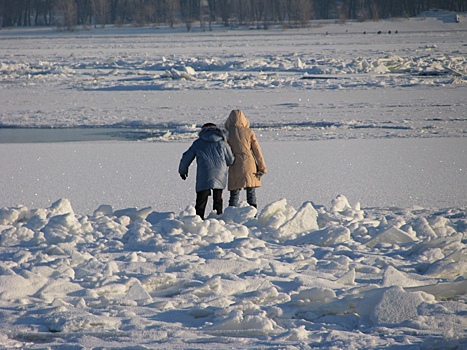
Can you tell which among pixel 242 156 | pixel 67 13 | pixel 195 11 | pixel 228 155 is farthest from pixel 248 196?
pixel 195 11

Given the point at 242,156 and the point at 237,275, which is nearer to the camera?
the point at 237,275

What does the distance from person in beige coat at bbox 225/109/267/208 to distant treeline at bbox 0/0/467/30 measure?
59379 mm

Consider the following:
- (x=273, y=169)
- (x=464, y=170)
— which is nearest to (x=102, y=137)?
(x=273, y=169)

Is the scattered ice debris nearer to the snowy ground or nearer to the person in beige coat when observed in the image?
the snowy ground

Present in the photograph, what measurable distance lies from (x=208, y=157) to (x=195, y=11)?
72.5 metres

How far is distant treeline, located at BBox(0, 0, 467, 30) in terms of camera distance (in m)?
67.2

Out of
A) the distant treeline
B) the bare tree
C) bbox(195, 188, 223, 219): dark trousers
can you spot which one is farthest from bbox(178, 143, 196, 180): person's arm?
the bare tree

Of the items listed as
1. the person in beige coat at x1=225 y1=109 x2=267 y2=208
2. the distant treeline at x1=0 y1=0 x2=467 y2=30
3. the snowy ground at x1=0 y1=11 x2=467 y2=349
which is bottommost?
the snowy ground at x1=0 y1=11 x2=467 y2=349

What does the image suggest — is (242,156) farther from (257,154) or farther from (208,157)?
(208,157)

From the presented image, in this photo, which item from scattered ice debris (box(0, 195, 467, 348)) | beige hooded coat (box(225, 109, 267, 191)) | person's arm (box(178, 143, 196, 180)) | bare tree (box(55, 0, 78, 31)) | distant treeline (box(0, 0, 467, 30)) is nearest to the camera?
scattered ice debris (box(0, 195, 467, 348))

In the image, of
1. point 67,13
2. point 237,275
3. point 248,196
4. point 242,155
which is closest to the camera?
point 237,275

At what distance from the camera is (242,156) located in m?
5.37

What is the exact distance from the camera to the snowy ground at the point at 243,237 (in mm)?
3217

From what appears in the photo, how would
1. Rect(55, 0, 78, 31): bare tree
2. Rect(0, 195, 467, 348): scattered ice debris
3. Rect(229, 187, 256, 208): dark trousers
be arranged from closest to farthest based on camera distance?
Rect(0, 195, 467, 348): scattered ice debris, Rect(229, 187, 256, 208): dark trousers, Rect(55, 0, 78, 31): bare tree
